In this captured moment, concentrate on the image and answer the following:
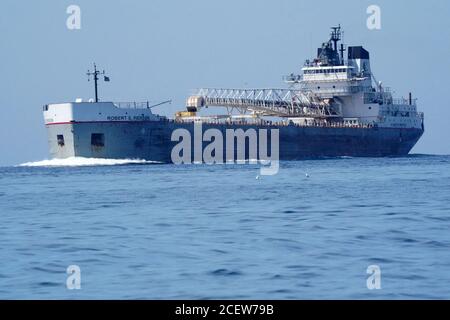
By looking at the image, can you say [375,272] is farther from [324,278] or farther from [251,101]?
[251,101]

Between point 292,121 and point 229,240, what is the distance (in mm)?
69294

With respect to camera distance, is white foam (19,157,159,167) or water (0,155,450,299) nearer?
water (0,155,450,299)

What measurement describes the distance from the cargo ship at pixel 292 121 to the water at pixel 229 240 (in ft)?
85.9

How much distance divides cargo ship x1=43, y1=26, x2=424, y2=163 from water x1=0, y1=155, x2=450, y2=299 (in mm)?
26195

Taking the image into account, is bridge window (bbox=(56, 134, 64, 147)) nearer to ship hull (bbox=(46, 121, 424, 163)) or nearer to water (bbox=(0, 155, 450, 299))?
ship hull (bbox=(46, 121, 424, 163))

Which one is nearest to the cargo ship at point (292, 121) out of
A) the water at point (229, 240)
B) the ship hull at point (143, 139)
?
the ship hull at point (143, 139)

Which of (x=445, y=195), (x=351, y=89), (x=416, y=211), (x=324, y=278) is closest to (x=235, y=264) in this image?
(x=324, y=278)

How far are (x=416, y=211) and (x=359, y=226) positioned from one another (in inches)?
192

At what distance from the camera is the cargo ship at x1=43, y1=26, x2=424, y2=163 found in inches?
3017

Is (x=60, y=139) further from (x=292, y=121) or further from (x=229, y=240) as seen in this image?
(x=229, y=240)

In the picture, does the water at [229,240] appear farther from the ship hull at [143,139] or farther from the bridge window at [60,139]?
the bridge window at [60,139]

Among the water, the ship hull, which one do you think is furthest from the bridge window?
the water

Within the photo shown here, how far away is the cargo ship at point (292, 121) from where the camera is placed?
76.6m
